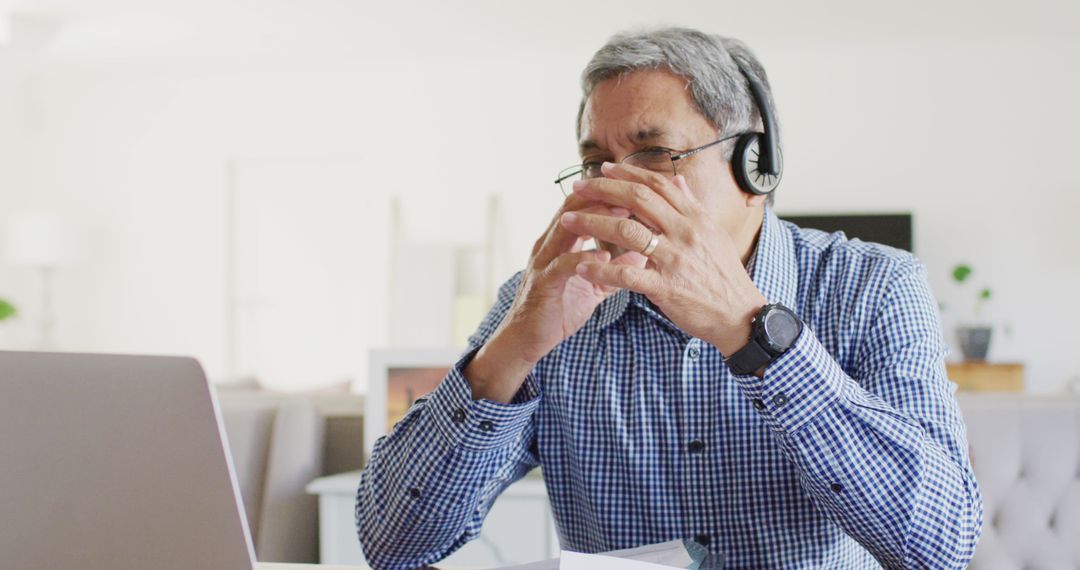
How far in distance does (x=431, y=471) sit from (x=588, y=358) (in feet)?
0.80

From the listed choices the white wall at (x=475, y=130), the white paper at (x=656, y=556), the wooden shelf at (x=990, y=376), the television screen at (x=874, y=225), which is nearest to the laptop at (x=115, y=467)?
the white paper at (x=656, y=556)

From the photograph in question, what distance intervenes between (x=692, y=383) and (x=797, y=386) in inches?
9.9

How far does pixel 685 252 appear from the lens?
2.80 ft

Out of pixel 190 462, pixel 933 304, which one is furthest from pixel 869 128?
pixel 190 462

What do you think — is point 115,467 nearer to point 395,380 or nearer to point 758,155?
point 758,155

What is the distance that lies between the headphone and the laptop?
63cm

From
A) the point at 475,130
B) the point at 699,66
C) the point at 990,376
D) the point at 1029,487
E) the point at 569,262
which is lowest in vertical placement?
the point at 990,376

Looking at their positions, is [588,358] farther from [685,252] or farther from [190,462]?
[190,462]

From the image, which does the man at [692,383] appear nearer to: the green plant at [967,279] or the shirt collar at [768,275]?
the shirt collar at [768,275]

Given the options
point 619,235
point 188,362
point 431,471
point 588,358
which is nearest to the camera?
point 188,362

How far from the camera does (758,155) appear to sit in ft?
3.65

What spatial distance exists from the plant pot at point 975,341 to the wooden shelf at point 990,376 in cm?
7

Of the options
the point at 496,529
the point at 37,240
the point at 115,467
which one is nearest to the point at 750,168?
the point at 115,467

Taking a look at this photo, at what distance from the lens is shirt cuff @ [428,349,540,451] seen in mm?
1009
